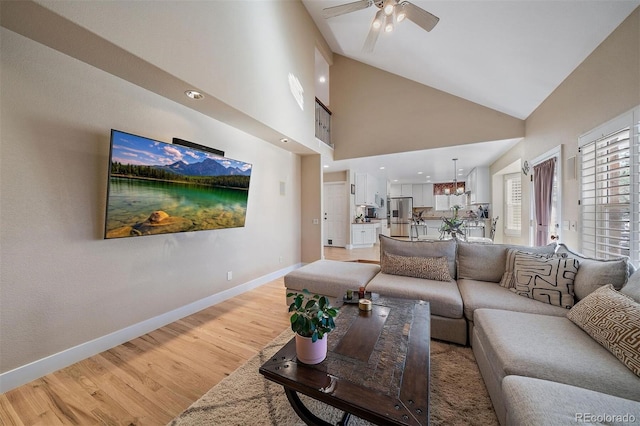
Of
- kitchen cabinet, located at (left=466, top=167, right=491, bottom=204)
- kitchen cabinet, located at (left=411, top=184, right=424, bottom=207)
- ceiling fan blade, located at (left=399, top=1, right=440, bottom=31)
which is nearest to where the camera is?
ceiling fan blade, located at (left=399, top=1, right=440, bottom=31)

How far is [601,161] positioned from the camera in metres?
2.33

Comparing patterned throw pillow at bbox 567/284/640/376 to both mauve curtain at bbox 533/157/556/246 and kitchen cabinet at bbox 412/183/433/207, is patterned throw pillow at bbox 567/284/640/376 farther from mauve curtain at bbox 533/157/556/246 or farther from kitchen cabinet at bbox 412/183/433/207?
kitchen cabinet at bbox 412/183/433/207

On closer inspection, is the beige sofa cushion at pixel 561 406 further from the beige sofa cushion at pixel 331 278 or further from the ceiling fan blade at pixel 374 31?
the ceiling fan blade at pixel 374 31

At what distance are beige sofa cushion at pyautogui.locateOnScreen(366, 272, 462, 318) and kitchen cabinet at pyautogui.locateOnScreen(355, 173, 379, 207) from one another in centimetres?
509

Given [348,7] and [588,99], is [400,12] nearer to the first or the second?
[348,7]

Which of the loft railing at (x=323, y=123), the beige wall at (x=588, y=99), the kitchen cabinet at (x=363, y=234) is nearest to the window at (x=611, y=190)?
the beige wall at (x=588, y=99)

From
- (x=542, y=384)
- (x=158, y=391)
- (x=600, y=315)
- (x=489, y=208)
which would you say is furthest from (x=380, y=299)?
(x=489, y=208)

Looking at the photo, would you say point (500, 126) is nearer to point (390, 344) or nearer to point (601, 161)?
point (601, 161)

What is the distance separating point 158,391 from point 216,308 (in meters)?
1.41

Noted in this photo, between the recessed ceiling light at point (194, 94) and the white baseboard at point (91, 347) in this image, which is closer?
the white baseboard at point (91, 347)

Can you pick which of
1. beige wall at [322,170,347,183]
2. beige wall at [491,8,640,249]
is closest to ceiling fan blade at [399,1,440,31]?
beige wall at [491,8,640,249]

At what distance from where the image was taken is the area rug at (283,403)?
1418 millimetres
